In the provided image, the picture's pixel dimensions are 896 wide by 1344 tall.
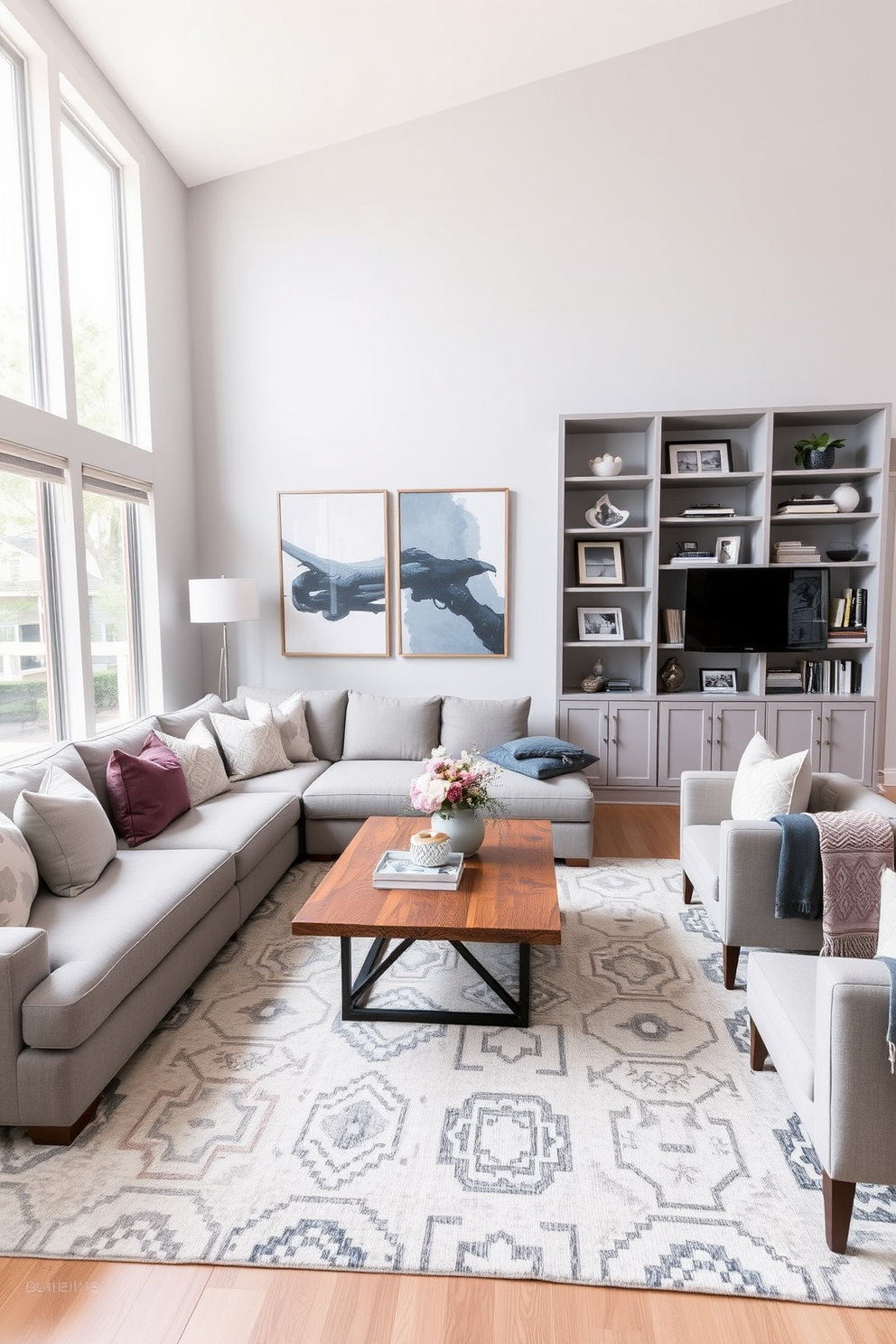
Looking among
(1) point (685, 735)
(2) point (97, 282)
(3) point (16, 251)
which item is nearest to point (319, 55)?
(2) point (97, 282)

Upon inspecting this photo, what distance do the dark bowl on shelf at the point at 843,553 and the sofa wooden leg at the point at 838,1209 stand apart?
158 inches

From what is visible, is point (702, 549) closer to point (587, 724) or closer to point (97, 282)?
point (587, 724)

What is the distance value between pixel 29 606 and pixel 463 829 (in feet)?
7.55

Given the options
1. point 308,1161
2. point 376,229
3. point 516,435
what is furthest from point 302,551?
point 308,1161

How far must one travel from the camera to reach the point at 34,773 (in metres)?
2.92

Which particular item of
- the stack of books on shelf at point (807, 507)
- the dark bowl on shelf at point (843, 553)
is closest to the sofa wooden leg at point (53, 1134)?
the stack of books on shelf at point (807, 507)

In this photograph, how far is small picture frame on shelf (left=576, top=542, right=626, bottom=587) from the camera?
5152 mm

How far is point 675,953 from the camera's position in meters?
3.05

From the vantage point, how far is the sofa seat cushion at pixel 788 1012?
71.1 inches

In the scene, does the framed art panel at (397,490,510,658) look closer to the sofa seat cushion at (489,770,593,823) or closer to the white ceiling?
the sofa seat cushion at (489,770,593,823)

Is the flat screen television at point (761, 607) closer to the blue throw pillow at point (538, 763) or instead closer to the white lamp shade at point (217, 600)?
the blue throw pillow at point (538, 763)

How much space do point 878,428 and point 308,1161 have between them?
483 centimetres

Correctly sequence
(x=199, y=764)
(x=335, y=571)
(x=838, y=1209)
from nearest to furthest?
(x=838, y=1209), (x=199, y=764), (x=335, y=571)

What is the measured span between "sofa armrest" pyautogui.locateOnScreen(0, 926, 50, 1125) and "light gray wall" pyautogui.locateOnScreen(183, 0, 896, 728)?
11.6 feet
